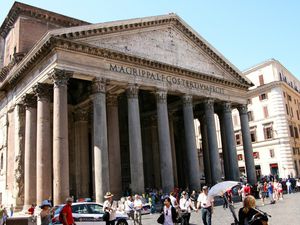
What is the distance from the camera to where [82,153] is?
22312mm

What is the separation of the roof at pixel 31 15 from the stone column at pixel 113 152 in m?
9.07

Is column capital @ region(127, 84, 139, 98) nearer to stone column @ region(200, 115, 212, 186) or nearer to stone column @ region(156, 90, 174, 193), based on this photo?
stone column @ region(156, 90, 174, 193)

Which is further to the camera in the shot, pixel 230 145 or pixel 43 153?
pixel 230 145

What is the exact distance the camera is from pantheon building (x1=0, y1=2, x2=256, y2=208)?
16.4 m

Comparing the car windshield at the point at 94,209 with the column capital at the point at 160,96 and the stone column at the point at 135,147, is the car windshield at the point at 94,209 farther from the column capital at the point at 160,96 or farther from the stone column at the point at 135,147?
the column capital at the point at 160,96

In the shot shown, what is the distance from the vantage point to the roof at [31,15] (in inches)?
918

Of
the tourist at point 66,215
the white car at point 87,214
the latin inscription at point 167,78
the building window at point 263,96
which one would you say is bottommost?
the white car at point 87,214

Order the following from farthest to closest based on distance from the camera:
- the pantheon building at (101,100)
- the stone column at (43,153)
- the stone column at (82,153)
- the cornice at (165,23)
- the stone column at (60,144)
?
the stone column at (82,153)
the cornice at (165,23)
the pantheon building at (101,100)
the stone column at (43,153)
the stone column at (60,144)

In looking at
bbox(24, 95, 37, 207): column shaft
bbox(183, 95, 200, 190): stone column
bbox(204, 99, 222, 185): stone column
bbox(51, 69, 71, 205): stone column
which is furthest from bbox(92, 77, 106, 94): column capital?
bbox(204, 99, 222, 185): stone column

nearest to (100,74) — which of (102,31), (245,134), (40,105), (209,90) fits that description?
(102,31)

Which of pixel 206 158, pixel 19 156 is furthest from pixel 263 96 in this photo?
pixel 19 156

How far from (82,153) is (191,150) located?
7.37 meters

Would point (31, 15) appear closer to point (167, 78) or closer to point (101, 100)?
point (101, 100)

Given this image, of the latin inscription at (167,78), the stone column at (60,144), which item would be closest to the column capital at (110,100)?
the latin inscription at (167,78)
